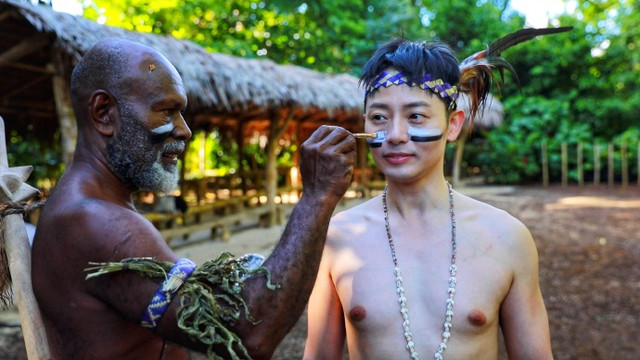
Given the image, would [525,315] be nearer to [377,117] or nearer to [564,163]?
[377,117]

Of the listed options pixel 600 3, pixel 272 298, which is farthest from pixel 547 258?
pixel 600 3

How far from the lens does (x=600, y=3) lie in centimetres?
2317

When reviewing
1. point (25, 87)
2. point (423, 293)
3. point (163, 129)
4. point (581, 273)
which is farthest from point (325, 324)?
point (25, 87)

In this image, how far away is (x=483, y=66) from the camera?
6.61 ft

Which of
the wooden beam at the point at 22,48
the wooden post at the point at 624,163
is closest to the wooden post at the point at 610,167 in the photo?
the wooden post at the point at 624,163

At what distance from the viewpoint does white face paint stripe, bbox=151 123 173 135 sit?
144cm

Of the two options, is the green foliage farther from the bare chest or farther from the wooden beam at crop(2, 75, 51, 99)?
the bare chest

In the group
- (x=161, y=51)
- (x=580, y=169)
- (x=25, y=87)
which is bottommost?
(x=580, y=169)

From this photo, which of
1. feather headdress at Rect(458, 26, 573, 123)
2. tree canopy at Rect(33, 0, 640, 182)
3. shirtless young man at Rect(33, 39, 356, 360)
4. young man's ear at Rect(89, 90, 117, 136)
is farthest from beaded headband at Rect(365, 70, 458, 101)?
tree canopy at Rect(33, 0, 640, 182)

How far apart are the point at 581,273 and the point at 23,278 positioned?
6959 mm

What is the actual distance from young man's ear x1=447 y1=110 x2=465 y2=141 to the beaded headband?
89mm

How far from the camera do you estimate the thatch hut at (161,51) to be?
5.17 meters

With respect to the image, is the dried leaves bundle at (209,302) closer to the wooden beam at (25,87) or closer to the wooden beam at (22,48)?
the wooden beam at (22,48)

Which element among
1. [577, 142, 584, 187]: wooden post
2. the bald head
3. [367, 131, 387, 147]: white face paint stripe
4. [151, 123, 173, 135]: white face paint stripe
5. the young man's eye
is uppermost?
the bald head
